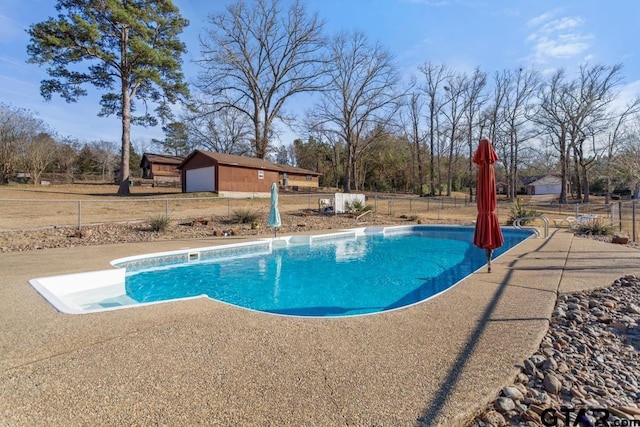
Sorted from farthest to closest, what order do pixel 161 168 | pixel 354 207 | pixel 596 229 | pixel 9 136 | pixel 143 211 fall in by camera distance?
pixel 161 168, pixel 9 136, pixel 354 207, pixel 143 211, pixel 596 229

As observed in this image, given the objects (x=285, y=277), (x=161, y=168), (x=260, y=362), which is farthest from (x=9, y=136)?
(x=260, y=362)

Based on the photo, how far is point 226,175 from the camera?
24188mm

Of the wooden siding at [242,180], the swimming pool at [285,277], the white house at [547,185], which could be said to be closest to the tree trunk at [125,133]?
the wooden siding at [242,180]

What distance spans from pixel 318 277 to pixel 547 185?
62917 mm

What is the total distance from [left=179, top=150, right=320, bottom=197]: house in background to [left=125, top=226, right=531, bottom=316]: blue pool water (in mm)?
14602

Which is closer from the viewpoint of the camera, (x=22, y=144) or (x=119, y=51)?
(x=119, y=51)

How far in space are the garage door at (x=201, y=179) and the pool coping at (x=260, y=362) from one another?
20.4 meters

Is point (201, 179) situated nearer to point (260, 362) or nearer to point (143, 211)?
point (143, 211)

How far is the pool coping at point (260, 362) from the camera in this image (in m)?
2.05

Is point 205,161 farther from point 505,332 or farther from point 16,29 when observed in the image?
point 505,332

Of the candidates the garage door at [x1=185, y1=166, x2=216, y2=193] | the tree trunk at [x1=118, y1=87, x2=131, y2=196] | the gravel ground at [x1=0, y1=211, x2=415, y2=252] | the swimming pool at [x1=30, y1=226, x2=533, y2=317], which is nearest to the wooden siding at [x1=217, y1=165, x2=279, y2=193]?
the garage door at [x1=185, y1=166, x2=216, y2=193]

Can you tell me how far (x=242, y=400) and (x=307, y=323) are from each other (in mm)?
1479

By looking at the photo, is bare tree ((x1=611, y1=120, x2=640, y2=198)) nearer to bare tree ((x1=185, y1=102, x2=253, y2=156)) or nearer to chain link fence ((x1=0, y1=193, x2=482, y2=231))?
chain link fence ((x1=0, y1=193, x2=482, y2=231))

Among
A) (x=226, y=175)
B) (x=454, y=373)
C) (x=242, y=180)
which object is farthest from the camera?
(x=242, y=180)
